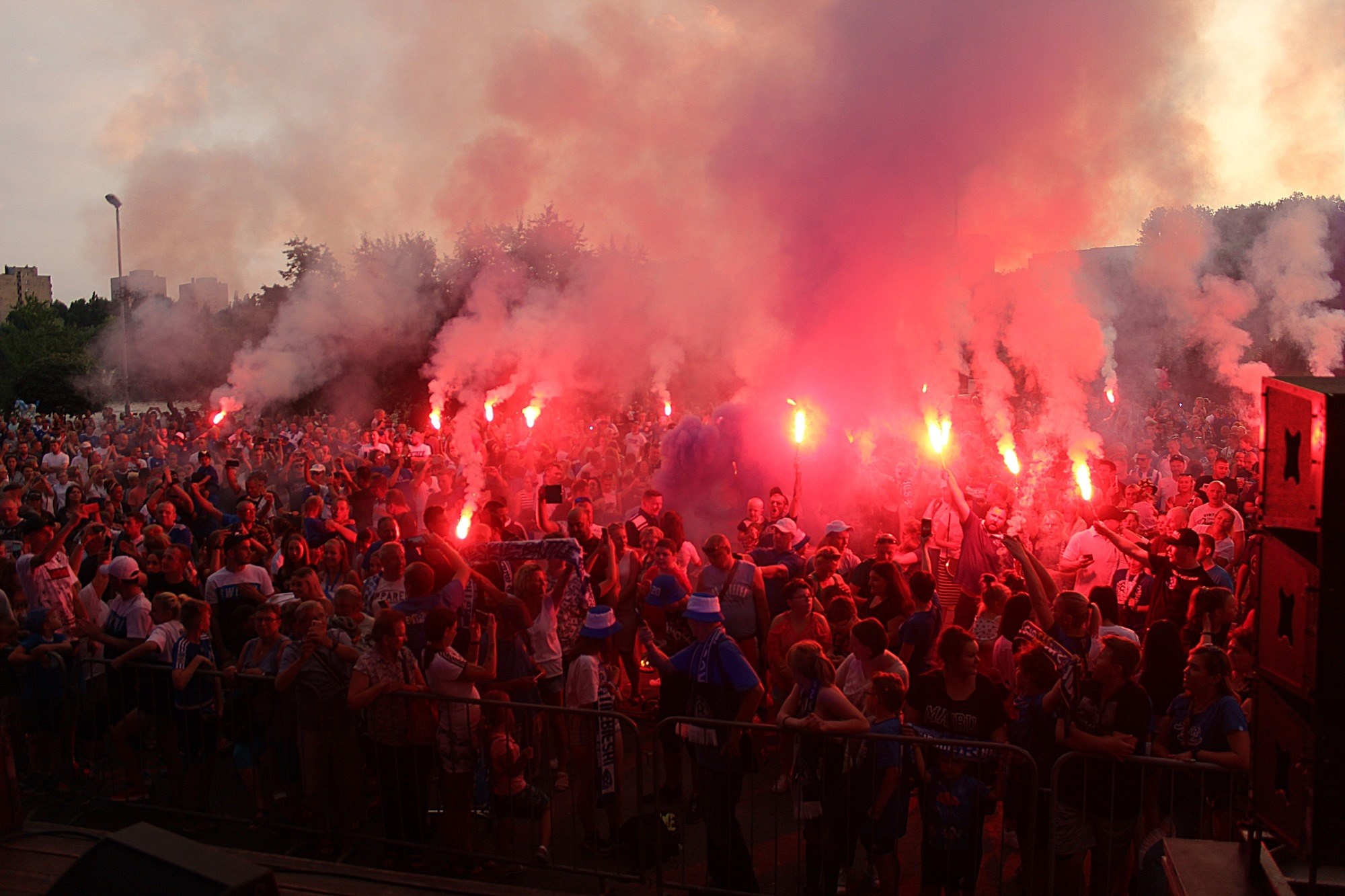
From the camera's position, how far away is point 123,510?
13.2 m

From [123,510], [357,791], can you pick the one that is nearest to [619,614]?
[357,791]

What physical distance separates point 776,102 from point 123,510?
11.6 m

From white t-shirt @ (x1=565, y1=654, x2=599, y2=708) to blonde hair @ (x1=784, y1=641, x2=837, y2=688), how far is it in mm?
1358

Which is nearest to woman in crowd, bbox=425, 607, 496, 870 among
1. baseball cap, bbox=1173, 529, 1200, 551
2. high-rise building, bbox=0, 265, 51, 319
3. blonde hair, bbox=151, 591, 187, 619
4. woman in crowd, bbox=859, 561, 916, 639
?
blonde hair, bbox=151, 591, 187, 619

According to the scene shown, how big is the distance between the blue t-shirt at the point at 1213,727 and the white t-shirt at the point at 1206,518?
485cm

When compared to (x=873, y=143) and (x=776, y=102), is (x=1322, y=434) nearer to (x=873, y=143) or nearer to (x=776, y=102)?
(x=873, y=143)

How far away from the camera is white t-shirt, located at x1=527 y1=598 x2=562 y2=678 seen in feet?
22.9

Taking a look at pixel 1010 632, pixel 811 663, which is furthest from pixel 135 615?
pixel 1010 632

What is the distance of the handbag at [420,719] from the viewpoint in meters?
5.98

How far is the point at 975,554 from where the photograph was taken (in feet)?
30.4

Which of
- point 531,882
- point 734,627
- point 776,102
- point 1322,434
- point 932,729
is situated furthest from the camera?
point 776,102

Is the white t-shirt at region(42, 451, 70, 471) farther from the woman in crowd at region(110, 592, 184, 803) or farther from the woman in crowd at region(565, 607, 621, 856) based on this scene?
the woman in crowd at region(565, 607, 621, 856)

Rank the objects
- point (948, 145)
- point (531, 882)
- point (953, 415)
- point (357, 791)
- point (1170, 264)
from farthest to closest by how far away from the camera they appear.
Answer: point (1170, 264), point (953, 415), point (948, 145), point (357, 791), point (531, 882)

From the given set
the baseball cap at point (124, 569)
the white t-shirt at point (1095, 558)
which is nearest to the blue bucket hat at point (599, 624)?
the baseball cap at point (124, 569)
